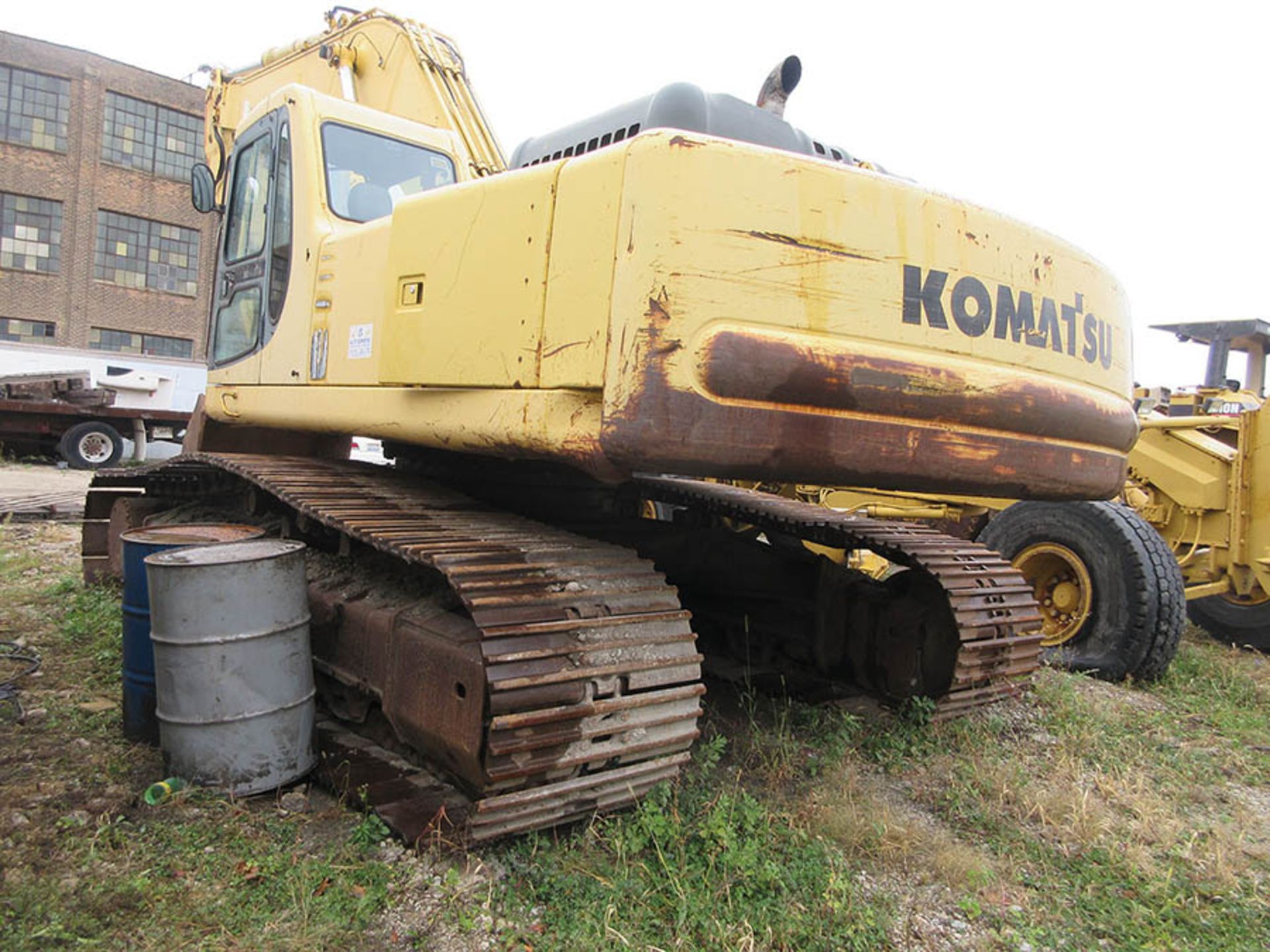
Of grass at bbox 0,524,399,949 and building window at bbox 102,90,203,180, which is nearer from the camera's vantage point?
grass at bbox 0,524,399,949

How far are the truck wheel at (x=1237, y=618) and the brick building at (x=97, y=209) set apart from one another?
2897 cm

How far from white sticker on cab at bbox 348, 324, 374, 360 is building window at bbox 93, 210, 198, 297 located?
98.9ft

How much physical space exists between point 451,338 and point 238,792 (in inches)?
61.6

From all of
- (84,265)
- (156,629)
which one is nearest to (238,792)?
(156,629)

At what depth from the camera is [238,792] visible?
2941mm

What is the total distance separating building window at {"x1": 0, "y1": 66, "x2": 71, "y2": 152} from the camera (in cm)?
2798

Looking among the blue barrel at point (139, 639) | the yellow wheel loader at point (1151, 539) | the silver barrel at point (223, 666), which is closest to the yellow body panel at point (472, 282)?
the silver barrel at point (223, 666)

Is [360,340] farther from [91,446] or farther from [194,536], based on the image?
[91,446]

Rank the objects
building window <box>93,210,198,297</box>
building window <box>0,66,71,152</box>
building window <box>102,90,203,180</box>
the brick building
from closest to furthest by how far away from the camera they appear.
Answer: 1. the brick building
2. building window <box>0,66,71,152</box>
3. building window <box>93,210,198,297</box>
4. building window <box>102,90,203,180</box>

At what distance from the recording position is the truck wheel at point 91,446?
16547 millimetres

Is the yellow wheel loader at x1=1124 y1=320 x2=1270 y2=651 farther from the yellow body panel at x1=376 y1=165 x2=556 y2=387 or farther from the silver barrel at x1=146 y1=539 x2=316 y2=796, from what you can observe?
the silver barrel at x1=146 y1=539 x2=316 y2=796

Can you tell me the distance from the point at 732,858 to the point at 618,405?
1274 millimetres

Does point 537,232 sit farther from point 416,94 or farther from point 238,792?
point 416,94

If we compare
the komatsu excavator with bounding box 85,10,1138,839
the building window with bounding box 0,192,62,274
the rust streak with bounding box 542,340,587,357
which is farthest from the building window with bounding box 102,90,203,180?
the rust streak with bounding box 542,340,587,357
